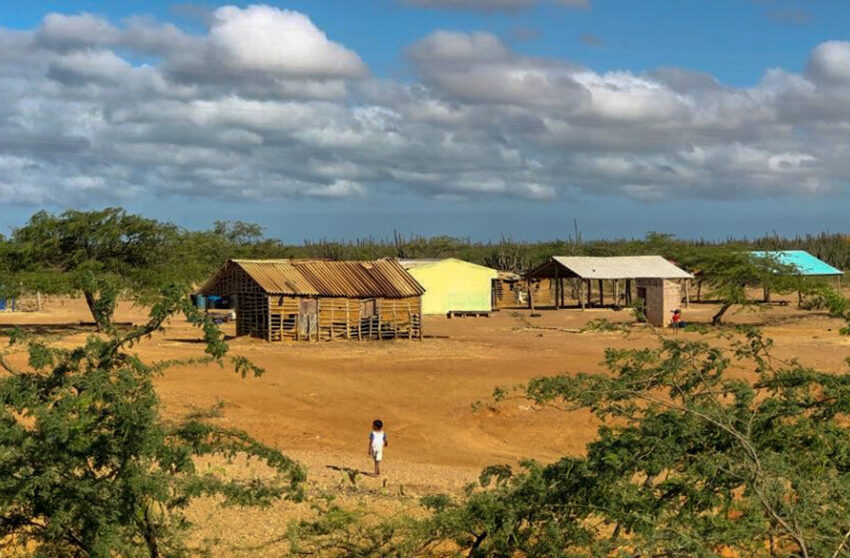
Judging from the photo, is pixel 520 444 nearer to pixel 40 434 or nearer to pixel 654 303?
pixel 40 434

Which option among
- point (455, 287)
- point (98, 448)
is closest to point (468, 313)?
point (455, 287)

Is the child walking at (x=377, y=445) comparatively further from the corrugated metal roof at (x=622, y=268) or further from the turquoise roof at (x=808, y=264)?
the turquoise roof at (x=808, y=264)

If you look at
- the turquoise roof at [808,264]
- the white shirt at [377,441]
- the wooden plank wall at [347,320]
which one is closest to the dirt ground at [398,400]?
the white shirt at [377,441]

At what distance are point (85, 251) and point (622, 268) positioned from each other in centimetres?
3020

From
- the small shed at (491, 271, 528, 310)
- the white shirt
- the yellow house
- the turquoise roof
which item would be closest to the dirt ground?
the white shirt

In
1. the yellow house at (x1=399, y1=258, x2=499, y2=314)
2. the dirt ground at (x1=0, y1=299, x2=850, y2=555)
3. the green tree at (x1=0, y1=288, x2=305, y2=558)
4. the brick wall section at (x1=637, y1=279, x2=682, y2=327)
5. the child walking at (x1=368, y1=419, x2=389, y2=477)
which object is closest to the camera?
the green tree at (x1=0, y1=288, x2=305, y2=558)

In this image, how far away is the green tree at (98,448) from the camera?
25.6 feet

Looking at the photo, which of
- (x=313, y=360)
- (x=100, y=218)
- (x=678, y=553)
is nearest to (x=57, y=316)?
(x=100, y=218)

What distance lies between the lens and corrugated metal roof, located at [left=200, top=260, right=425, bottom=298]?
3991 centimetres

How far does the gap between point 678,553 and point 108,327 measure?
200 inches

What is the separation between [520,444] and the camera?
21.8 m

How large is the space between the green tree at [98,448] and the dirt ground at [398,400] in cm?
396

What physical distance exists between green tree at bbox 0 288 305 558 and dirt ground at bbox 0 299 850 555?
3.96 m

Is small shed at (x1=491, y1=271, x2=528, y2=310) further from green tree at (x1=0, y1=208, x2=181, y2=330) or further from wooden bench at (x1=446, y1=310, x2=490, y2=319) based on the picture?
green tree at (x1=0, y1=208, x2=181, y2=330)
